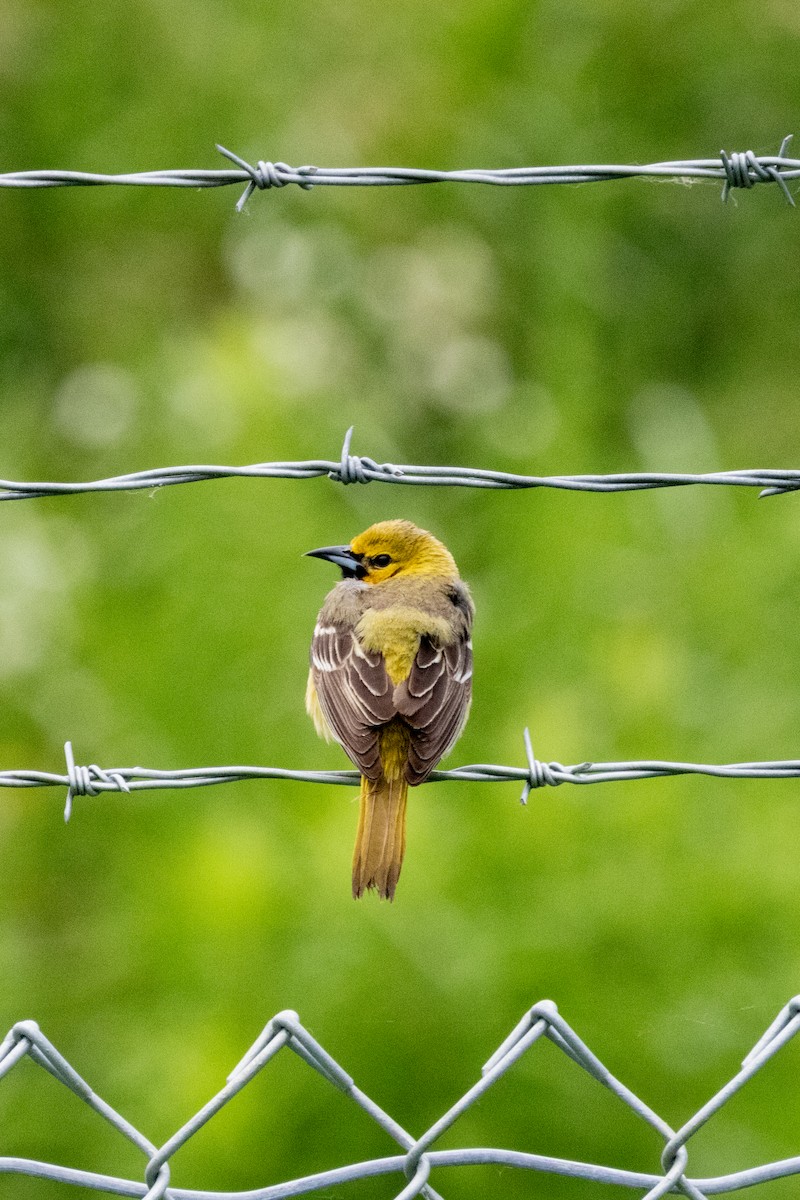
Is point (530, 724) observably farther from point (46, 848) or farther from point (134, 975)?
point (46, 848)

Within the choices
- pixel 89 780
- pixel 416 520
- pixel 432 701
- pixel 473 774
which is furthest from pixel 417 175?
pixel 416 520

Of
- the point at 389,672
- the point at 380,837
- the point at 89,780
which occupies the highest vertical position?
the point at 389,672

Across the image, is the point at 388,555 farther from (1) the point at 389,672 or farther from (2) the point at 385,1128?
(2) the point at 385,1128

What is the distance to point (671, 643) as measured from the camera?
615cm

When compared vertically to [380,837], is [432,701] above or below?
above

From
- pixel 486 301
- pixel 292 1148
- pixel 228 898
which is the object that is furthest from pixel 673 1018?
pixel 486 301

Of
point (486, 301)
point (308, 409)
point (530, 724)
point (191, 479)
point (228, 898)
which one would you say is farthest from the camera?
point (486, 301)

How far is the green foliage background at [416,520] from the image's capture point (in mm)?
4664

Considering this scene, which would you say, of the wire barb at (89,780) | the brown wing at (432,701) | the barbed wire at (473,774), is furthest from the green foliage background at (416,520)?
the wire barb at (89,780)

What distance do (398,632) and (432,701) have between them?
30cm

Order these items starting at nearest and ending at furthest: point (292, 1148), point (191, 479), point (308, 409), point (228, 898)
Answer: point (191, 479), point (292, 1148), point (228, 898), point (308, 409)

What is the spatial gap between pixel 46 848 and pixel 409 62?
553 centimetres

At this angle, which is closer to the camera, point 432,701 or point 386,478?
point 386,478

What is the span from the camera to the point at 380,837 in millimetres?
3830
